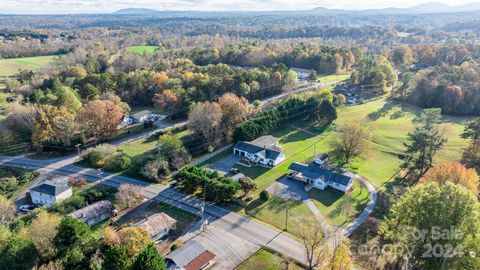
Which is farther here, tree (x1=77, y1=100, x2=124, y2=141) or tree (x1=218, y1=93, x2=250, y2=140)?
tree (x1=218, y1=93, x2=250, y2=140)

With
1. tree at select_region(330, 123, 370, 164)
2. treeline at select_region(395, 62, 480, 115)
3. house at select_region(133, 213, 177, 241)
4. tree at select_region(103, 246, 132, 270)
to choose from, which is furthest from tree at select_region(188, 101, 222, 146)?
treeline at select_region(395, 62, 480, 115)

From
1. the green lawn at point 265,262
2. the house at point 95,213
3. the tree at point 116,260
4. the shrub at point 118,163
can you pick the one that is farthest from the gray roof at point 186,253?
the shrub at point 118,163

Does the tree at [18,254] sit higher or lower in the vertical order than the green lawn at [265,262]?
higher

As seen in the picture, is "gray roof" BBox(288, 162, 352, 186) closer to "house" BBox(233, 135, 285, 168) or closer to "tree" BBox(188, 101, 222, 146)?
"house" BBox(233, 135, 285, 168)

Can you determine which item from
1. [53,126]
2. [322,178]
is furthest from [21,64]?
[322,178]

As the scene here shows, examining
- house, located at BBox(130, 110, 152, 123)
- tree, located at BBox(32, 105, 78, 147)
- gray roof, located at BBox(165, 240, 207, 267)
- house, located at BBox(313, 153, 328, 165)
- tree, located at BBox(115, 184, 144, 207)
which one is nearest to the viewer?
gray roof, located at BBox(165, 240, 207, 267)

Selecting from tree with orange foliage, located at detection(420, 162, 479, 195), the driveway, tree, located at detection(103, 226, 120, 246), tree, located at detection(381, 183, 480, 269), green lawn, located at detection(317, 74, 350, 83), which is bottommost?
the driveway

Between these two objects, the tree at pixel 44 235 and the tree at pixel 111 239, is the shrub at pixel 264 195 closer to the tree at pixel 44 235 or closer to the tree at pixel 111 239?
the tree at pixel 111 239
